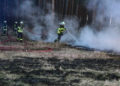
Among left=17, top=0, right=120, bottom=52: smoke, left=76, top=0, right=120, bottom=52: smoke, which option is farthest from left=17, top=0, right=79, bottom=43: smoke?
left=76, top=0, right=120, bottom=52: smoke

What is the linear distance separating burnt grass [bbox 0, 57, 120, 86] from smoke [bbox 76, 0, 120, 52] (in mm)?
3865

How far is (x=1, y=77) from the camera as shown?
6.20m

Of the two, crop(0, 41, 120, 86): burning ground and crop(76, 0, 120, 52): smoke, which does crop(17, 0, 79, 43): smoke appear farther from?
crop(0, 41, 120, 86): burning ground

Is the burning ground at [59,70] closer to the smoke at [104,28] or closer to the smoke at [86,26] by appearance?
the smoke at [104,28]

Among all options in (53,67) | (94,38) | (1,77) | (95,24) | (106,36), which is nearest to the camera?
(1,77)

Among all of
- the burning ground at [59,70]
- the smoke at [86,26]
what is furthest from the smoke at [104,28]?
the burning ground at [59,70]

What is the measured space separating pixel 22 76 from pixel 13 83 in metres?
0.73

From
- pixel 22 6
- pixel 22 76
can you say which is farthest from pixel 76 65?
pixel 22 6

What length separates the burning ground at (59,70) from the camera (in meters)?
5.88

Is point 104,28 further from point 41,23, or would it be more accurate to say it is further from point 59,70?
point 59,70

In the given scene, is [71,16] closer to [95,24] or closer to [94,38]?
[95,24]

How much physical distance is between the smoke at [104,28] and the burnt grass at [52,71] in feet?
12.7

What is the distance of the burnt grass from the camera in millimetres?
5883

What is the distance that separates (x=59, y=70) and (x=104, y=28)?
9253 mm
